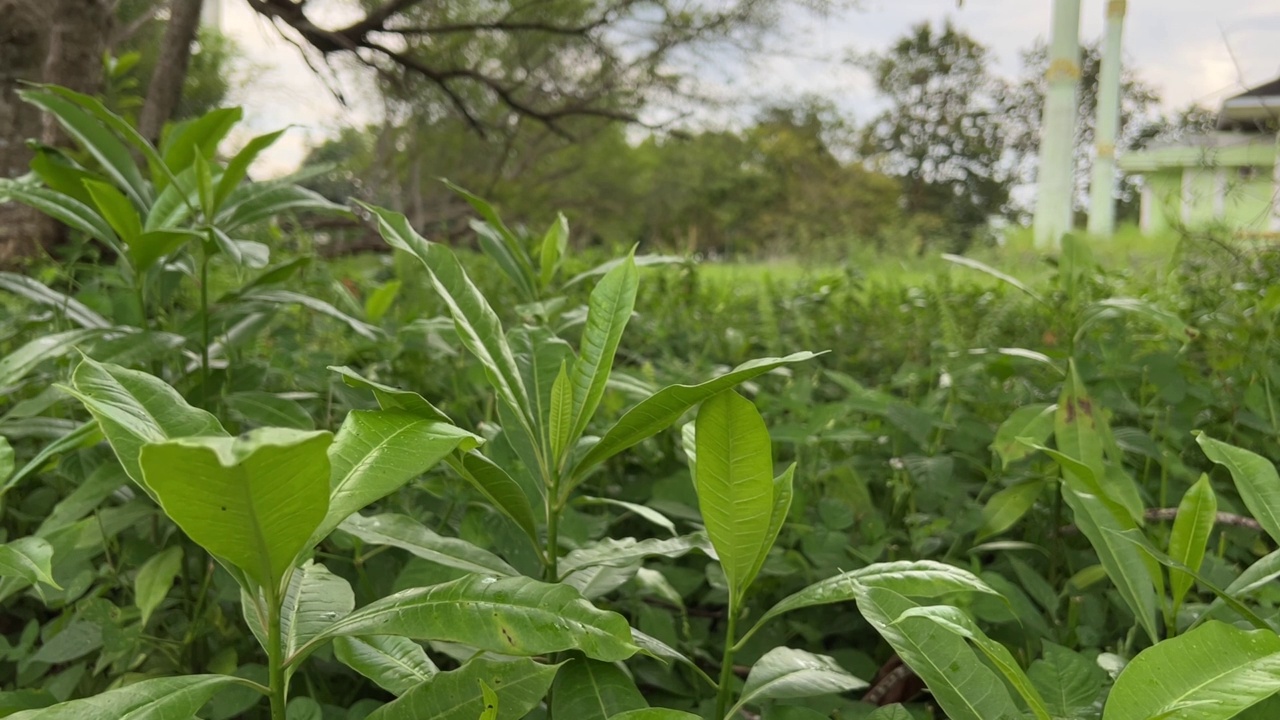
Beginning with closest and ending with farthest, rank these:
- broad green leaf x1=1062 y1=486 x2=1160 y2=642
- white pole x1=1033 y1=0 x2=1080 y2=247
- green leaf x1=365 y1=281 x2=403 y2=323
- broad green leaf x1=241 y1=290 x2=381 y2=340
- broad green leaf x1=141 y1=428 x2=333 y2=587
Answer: broad green leaf x1=141 y1=428 x2=333 y2=587 < broad green leaf x1=1062 y1=486 x2=1160 y2=642 < broad green leaf x1=241 y1=290 x2=381 y2=340 < green leaf x1=365 y1=281 x2=403 y2=323 < white pole x1=1033 y1=0 x2=1080 y2=247

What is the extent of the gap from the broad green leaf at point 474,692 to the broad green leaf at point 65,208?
735mm

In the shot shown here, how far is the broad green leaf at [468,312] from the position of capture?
0.63m

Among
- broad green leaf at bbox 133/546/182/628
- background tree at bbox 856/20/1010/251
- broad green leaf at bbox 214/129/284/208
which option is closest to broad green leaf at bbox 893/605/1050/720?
broad green leaf at bbox 133/546/182/628

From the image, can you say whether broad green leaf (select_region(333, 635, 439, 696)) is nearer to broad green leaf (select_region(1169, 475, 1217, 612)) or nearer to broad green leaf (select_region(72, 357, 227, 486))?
broad green leaf (select_region(72, 357, 227, 486))

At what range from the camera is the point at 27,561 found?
580 mm

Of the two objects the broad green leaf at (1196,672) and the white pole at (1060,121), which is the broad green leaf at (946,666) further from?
the white pole at (1060,121)

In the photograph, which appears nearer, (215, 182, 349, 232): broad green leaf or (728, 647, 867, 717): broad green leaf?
(728, 647, 867, 717): broad green leaf

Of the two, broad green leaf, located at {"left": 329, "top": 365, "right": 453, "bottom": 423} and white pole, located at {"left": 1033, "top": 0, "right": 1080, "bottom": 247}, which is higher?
white pole, located at {"left": 1033, "top": 0, "right": 1080, "bottom": 247}

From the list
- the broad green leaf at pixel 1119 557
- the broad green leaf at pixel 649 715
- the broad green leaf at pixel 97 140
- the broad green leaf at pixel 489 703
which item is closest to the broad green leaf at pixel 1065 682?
the broad green leaf at pixel 1119 557

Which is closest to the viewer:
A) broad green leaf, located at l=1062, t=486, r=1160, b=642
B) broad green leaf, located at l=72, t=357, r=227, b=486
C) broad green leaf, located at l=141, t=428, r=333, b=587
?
broad green leaf, located at l=141, t=428, r=333, b=587

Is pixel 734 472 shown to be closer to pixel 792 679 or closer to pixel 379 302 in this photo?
pixel 792 679

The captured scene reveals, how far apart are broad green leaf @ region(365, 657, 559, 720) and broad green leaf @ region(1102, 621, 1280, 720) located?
13.2 inches

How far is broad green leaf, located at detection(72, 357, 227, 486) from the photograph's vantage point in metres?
0.46

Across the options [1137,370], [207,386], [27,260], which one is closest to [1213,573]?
[1137,370]
